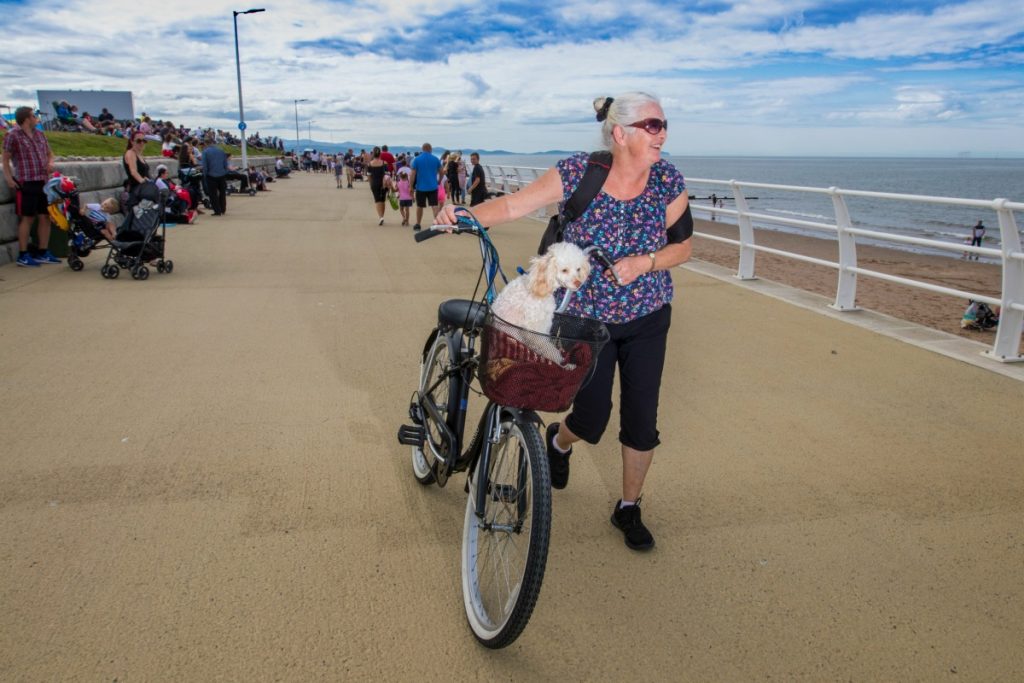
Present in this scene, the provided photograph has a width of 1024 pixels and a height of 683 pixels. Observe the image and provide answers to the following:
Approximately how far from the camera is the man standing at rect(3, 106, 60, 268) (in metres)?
9.36

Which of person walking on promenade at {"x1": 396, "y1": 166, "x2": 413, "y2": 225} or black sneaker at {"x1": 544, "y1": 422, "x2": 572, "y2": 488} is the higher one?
person walking on promenade at {"x1": 396, "y1": 166, "x2": 413, "y2": 225}

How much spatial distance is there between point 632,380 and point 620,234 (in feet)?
2.10

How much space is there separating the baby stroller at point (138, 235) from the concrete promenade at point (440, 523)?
8.87ft

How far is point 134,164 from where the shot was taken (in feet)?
41.1

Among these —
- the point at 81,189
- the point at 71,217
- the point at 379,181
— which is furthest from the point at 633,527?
the point at 379,181

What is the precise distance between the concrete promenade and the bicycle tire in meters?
0.15

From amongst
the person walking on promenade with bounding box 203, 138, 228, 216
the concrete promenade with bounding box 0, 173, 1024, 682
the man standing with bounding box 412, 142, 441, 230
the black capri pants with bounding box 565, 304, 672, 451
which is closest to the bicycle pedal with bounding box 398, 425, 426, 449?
the concrete promenade with bounding box 0, 173, 1024, 682

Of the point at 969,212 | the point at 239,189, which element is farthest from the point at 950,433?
the point at 969,212

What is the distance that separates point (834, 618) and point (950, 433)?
2.40m

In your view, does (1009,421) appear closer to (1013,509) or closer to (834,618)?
(1013,509)

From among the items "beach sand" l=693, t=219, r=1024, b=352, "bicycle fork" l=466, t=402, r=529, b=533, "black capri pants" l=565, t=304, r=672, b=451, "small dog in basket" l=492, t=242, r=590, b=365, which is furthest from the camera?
"beach sand" l=693, t=219, r=1024, b=352

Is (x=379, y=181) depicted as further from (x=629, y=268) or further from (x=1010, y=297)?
(x=629, y=268)

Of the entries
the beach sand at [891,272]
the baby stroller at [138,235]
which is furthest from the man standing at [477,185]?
the baby stroller at [138,235]

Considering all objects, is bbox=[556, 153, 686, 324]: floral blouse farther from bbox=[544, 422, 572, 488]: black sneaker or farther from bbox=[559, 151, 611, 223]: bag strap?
bbox=[544, 422, 572, 488]: black sneaker
